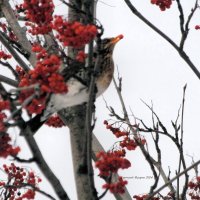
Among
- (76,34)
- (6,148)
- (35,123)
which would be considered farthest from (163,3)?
(6,148)

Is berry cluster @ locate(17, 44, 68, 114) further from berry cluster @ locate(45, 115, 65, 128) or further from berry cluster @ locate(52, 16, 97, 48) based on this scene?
berry cluster @ locate(45, 115, 65, 128)

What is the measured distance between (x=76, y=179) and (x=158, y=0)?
221 centimetres

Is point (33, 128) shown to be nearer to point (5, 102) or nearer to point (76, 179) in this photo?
point (76, 179)

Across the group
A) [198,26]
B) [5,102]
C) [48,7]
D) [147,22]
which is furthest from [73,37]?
[198,26]

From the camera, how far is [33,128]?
13.7 feet

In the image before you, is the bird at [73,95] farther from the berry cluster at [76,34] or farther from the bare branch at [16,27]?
the berry cluster at [76,34]

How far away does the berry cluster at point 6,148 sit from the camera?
2887 millimetres

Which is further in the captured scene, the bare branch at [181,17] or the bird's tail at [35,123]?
the bird's tail at [35,123]

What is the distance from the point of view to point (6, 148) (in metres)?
2.91

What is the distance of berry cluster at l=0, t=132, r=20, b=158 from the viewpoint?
289 centimetres

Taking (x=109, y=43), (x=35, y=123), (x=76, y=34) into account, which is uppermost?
(x=109, y=43)

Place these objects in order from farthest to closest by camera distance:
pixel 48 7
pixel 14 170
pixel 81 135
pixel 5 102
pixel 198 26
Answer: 1. pixel 14 170
2. pixel 198 26
3. pixel 81 135
4. pixel 48 7
5. pixel 5 102

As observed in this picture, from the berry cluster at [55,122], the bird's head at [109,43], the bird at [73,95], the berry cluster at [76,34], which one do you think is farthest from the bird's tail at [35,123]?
the berry cluster at [55,122]

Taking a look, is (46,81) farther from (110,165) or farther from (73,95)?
(73,95)
